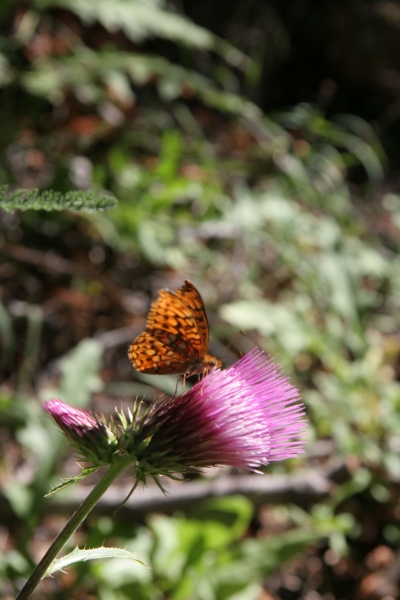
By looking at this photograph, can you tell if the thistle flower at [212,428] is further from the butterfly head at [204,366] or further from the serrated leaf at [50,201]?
the serrated leaf at [50,201]

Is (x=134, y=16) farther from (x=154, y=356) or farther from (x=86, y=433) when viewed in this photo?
(x=86, y=433)

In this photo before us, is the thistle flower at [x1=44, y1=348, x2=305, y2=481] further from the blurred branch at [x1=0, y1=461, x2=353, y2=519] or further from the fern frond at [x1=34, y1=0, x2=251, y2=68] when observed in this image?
the fern frond at [x1=34, y1=0, x2=251, y2=68]

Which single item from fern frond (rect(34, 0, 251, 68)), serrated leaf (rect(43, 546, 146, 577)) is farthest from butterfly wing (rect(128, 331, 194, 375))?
fern frond (rect(34, 0, 251, 68))

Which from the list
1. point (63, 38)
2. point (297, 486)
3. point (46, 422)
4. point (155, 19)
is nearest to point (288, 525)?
point (297, 486)

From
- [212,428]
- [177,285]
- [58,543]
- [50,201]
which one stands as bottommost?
[177,285]

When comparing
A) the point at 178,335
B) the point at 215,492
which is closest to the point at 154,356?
the point at 178,335
